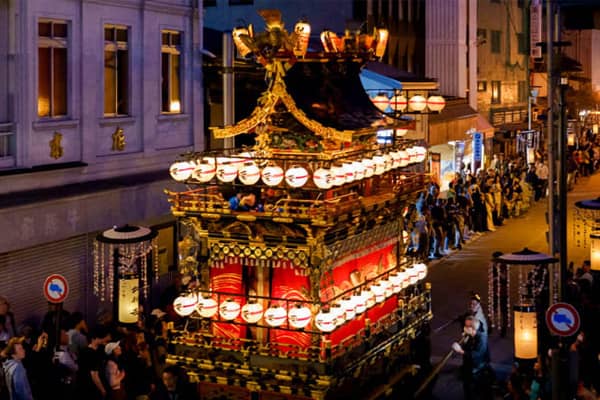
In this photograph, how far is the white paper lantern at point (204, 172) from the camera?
14.3 metres

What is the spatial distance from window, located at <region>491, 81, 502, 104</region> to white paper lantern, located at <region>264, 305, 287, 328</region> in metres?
38.9

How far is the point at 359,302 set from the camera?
14508 mm

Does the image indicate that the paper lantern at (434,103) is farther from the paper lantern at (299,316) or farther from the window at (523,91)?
the window at (523,91)

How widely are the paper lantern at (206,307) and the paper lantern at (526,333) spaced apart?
5.84 metres

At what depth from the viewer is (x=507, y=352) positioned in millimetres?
20688

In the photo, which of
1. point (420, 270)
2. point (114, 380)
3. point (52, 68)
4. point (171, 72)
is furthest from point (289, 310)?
point (171, 72)

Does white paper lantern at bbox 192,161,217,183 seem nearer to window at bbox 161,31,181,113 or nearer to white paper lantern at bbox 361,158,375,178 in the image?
white paper lantern at bbox 361,158,375,178

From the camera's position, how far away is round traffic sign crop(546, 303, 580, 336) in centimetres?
1388

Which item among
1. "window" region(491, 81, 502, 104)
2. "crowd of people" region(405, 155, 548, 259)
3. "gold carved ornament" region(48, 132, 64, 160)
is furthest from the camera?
"window" region(491, 81, 502, 104)

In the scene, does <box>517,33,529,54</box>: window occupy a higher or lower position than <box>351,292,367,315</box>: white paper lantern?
higher

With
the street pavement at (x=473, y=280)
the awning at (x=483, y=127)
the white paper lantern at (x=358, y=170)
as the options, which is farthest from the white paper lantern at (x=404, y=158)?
the awning at (x=483, y=127)

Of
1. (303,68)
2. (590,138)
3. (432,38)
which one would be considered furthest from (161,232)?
(590,138)

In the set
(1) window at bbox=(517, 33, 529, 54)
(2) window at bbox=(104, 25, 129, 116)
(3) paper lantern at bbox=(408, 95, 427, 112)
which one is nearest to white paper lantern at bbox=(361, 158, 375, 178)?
(3) paper lantern at bbox=(408, 95, 427, 112)

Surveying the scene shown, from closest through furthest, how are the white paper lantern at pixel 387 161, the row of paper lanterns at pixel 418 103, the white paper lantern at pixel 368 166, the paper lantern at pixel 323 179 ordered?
the paper lantern at pixel 323 179, the white paper lantern at pixel 368 166, the white paper lantern at pixel 387 161, the row of paper lanterns at pixel 418 103
